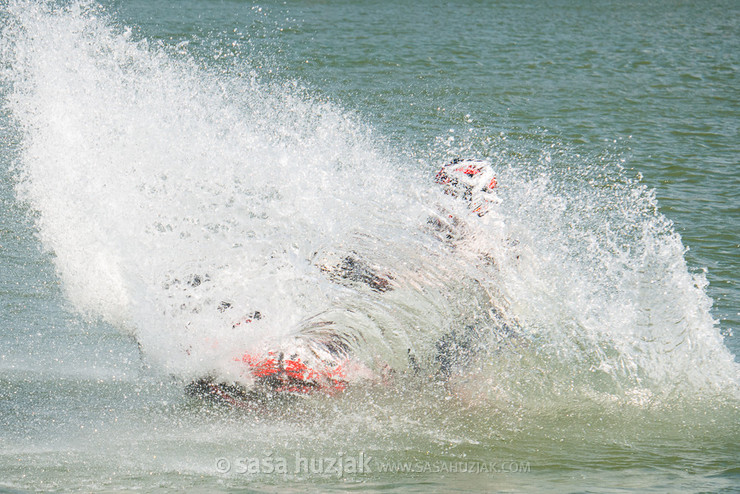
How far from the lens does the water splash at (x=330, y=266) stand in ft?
22.9

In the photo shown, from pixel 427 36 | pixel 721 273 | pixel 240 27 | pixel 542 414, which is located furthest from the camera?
pixel 427 36

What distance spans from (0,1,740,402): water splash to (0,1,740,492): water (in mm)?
21

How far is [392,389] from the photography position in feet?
22.5

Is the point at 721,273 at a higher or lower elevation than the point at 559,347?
higher

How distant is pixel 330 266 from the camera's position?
7.17 m

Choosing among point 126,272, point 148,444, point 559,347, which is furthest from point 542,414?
point 126,272

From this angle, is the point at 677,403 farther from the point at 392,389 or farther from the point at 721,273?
the point at 721,273

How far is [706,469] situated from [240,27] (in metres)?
17.5

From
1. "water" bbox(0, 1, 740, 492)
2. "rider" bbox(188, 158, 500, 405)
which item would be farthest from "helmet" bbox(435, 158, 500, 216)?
"rider" bbox(188, 158, 500, 405)
